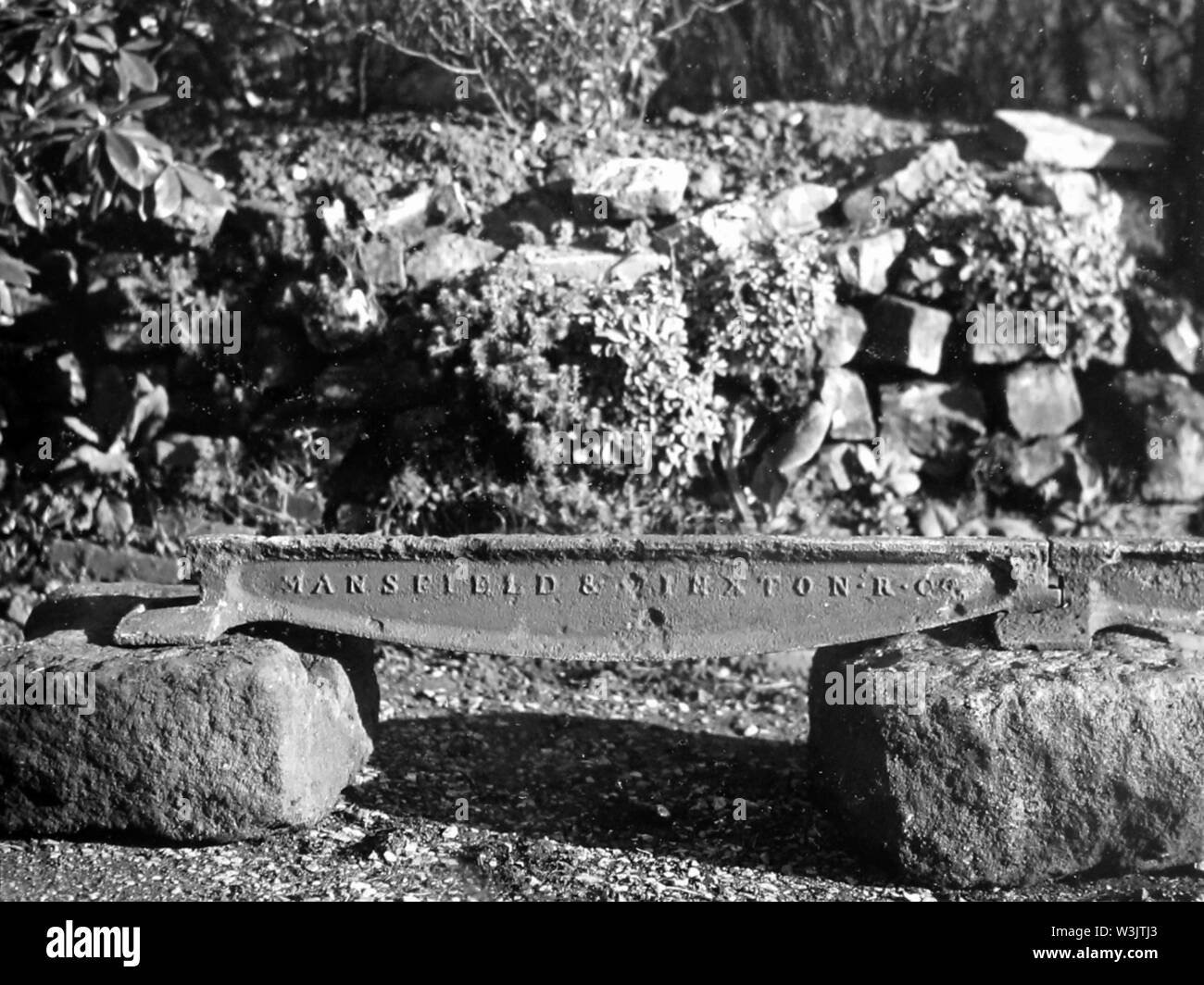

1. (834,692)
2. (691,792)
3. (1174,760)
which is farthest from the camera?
(691,792)

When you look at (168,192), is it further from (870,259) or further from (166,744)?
(870,259)

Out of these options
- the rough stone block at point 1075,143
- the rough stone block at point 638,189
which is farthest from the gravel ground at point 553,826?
the rough stone block at point 1075,143

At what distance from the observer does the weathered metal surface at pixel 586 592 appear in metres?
4.21

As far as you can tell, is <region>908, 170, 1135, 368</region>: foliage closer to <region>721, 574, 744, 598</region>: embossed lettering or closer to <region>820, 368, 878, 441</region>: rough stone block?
<region>820, 368, 878, 441</region>: rough stone block

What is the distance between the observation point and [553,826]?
4508mm

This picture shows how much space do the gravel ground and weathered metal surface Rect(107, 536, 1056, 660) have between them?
1.95 ft

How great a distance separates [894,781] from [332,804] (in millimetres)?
1702

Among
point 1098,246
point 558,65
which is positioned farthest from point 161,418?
point 1098,246

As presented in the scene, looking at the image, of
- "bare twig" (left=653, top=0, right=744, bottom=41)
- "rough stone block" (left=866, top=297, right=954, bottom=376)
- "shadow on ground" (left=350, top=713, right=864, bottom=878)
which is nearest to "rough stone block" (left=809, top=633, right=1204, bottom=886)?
"shadow on ground" (left=350, top=713, right=864, bottom=878)

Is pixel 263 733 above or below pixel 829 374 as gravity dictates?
below

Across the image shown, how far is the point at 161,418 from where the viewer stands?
652 cm

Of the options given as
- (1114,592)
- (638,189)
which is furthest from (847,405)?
(1114,592)

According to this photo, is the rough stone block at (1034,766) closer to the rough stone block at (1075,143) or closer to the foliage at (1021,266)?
the foliage at (1021,266)

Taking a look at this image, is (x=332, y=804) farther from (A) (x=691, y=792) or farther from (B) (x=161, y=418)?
(B) (x=161, y=418)
